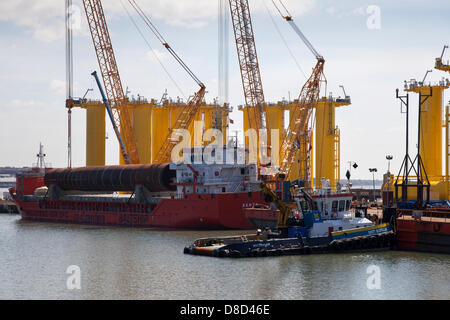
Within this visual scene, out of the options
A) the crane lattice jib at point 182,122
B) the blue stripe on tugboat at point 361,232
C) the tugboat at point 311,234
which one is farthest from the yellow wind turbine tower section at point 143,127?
the blue stripe on tugboat at point 361,232

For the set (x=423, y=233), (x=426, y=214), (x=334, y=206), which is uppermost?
(x=334, y=206)

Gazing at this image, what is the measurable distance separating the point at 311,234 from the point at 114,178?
30.5 metres

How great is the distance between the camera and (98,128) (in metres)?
88.6

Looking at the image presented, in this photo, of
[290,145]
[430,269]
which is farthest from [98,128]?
[430,269]

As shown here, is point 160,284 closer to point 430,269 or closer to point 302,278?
point 302,278

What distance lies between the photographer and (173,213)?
182 feet

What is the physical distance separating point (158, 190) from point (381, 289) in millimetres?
34196

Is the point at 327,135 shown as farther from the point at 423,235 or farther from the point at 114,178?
the point at 423,235

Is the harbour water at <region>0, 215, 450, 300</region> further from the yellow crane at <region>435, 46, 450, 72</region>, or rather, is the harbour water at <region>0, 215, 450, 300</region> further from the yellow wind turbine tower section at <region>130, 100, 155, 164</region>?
the yellow wind turbine tower section at <region>130, 100, 155, 164</region>

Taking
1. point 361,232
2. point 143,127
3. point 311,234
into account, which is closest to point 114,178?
point 143,127

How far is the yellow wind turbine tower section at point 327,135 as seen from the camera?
88750mm

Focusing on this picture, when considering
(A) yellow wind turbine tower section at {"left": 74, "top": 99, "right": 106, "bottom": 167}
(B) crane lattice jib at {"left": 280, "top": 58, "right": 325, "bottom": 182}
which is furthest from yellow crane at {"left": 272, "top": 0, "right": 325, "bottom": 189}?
(A) yellow wind turbine tower section at {"left": 74, "top": 99, "right": 106, "bottom": 167}

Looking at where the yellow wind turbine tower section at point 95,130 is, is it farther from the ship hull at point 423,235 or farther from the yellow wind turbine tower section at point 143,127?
the ship hull at point 423,235
